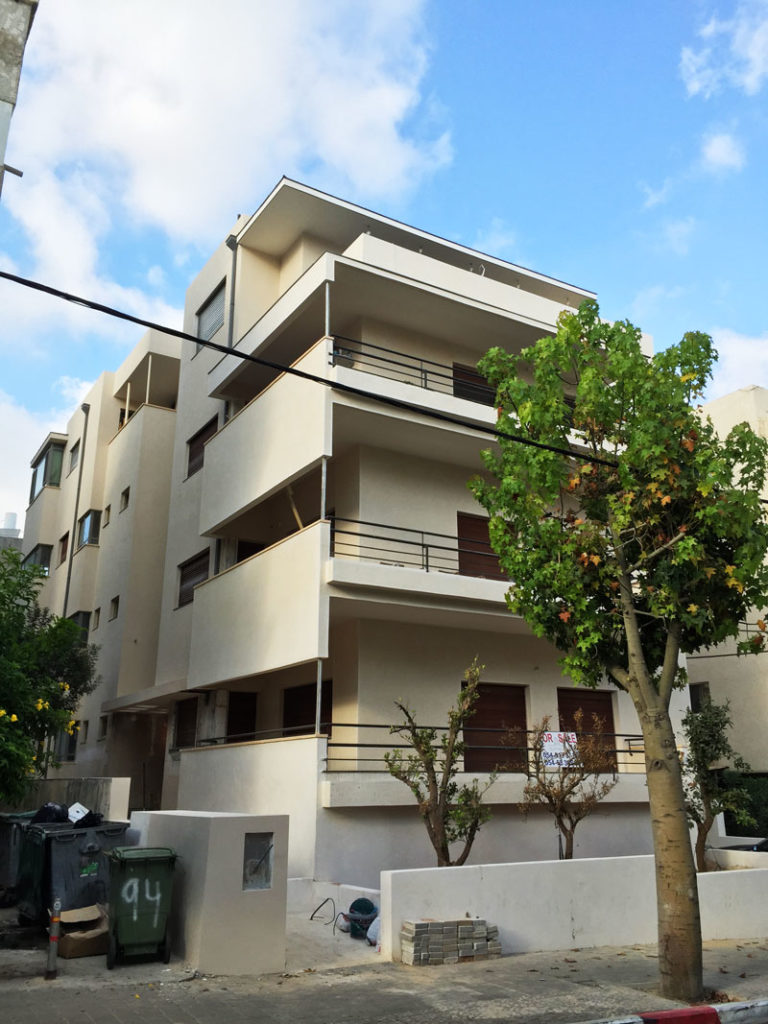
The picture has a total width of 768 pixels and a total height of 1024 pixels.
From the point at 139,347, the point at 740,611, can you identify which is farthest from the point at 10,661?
the point at 139,347

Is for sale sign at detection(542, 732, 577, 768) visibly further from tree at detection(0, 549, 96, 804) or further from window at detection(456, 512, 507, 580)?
tree at detection(0, 549, 96, 804)

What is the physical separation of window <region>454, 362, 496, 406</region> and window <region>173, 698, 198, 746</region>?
946cm

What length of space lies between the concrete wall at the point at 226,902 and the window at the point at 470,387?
12.1m

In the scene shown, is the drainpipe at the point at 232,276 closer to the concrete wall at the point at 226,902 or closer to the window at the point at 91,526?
the window at the point at 91,526

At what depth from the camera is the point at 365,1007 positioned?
7703mm

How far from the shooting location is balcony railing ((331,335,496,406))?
17547 mm

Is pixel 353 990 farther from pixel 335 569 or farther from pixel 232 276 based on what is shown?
pixel 232 276

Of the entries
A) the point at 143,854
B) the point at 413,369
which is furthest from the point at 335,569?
the point at 143,854

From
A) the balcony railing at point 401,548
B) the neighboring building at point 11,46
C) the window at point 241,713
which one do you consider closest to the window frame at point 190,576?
the window at point 241,713

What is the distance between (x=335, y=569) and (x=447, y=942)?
630 cm

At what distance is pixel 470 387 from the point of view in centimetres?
1964

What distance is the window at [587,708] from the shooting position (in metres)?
18.3

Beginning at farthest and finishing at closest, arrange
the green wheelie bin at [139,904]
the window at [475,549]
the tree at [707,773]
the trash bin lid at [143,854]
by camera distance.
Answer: the window at [475,549], the tree at [707,773], the trash bin lid at [143,854], the green wheelie bin at [139,904]

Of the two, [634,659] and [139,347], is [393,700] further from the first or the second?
[139,347]
